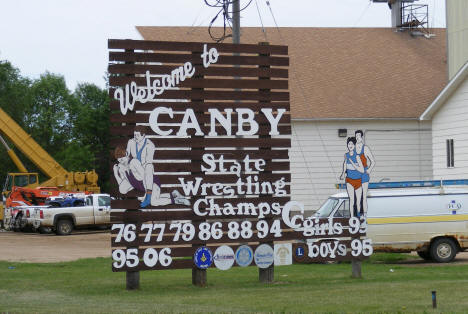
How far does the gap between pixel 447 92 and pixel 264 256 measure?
16.9 m

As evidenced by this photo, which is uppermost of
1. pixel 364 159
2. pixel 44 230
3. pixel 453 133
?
pixel 453 133

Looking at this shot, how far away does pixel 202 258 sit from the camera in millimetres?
16469

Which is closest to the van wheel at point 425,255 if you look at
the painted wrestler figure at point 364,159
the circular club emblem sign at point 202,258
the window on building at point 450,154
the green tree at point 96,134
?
the painted wrestler figure at point 364,159

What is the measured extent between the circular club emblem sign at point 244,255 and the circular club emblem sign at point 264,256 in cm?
15

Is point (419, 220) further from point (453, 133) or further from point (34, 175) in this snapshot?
point (34, 175)

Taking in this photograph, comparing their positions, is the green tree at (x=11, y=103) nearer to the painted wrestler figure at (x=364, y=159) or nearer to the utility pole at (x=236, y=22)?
the utility pole at (x=236, y=22)

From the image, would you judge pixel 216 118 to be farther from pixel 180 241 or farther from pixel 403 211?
pixel 403 211

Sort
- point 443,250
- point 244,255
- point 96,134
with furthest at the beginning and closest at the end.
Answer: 1. point 96,134
2. point 443,250
3. point 244,255

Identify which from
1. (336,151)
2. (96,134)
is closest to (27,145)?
(336,151)

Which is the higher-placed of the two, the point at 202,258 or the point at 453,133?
the point at 453,133

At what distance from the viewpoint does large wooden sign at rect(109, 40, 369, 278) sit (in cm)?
1602

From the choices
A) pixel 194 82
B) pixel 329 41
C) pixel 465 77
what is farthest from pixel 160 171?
pixel 329 41

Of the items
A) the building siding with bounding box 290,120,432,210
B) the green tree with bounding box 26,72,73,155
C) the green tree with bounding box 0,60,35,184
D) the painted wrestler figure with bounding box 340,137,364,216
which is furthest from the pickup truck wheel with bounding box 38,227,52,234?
the green tree with bounding box 26,72,73,155

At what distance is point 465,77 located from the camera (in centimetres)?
3014
